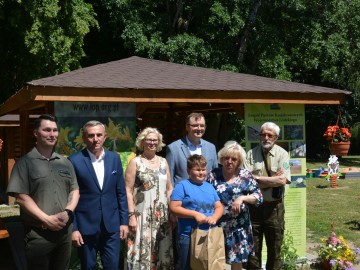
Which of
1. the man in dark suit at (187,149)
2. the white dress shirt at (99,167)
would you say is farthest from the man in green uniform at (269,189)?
the white dress shirt at (99,167)

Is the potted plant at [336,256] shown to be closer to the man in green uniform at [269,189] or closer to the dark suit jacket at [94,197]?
the man in green uniform at [269,189]

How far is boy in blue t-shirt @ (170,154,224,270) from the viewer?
16.0 feet

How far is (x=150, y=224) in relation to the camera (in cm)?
543

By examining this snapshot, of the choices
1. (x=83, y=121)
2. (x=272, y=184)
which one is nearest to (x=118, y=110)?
(x=83, y=121)

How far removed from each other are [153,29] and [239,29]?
323 centimetres

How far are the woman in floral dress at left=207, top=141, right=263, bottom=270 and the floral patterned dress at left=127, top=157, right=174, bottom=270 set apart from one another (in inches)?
21.4

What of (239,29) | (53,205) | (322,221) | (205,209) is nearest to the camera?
(53,205)

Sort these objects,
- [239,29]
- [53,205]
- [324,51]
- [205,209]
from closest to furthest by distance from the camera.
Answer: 1. [53,205]
2. [205,209]
3. [239,29]
4. [324,51]

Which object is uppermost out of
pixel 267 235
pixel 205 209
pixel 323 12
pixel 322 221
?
pixel 323 12

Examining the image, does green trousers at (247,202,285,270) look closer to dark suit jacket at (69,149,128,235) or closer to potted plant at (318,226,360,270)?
potted plant at (318,226,360,270)

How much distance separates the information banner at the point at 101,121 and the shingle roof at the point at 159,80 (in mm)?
340

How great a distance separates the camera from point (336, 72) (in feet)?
75.9

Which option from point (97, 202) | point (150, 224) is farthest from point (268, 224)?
point (97, 202)

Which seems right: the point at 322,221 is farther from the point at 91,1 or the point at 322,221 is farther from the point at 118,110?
the point at 91,1
